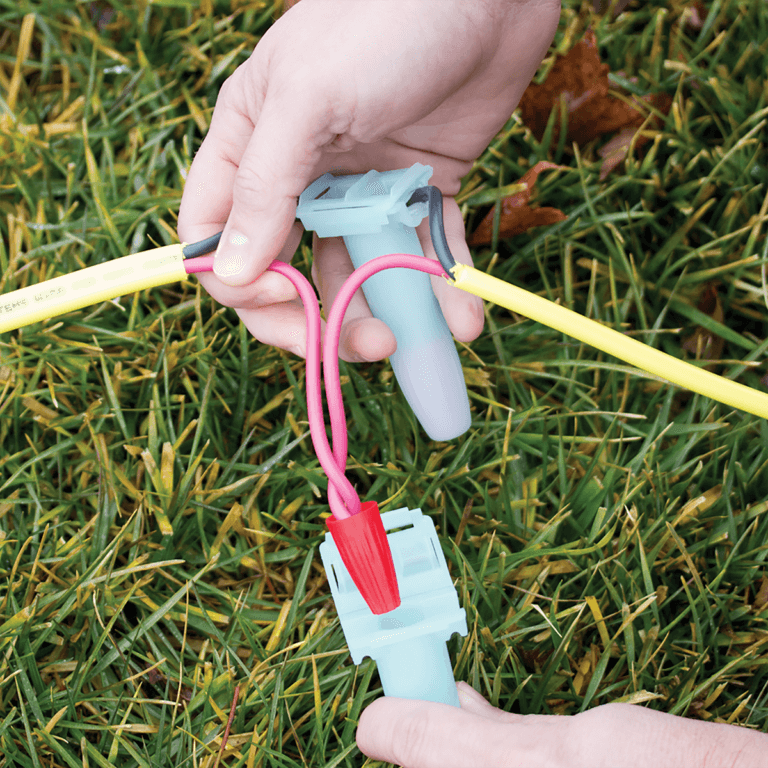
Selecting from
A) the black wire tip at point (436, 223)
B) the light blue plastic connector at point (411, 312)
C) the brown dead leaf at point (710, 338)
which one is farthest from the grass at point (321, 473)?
the black wire tip at point (436, 223)

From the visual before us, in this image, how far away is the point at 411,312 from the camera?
1015mm

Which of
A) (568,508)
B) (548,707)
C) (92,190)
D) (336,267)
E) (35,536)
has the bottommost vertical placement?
(548,707)

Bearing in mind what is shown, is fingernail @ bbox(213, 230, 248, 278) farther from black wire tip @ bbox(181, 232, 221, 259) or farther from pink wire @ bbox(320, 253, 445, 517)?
pink wire @ bbox(320, 253, 445, 517)

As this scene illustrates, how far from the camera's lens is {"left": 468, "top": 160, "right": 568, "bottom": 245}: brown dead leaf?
1.35 meters

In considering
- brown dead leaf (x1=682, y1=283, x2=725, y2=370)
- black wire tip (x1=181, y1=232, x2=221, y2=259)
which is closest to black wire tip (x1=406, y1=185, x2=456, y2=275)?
black wire tip (x1=181, y1=232, x2=221, y2=259)

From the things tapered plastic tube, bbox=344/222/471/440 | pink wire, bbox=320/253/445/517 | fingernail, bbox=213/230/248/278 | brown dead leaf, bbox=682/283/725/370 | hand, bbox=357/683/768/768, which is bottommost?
brown dead leaf, bbox=682/283/725/370

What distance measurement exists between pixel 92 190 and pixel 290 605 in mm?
882

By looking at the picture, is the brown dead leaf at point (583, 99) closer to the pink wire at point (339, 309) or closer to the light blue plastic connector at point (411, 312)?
the light blue plastic connector at point (411, 312)

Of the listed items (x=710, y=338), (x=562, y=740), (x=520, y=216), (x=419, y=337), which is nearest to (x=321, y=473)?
(x=419, y=337)

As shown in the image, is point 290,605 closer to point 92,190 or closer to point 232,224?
point 232,224

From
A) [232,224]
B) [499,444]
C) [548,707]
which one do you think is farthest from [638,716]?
[232,224]

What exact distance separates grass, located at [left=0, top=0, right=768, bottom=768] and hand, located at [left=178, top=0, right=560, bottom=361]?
19 centimetres

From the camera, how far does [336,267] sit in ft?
3.88

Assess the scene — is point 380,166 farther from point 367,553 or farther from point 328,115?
point 367,553
